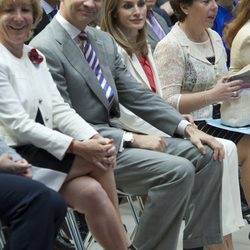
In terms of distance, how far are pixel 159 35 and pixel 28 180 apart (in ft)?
8.07

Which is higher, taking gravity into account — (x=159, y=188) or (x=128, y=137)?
(x=128, y=137)

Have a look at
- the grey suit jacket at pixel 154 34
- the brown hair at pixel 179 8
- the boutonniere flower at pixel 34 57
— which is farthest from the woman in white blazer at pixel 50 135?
the grey suit jacket at pixel 154 34

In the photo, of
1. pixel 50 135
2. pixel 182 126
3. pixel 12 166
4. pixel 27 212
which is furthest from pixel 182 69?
pixel 27 212

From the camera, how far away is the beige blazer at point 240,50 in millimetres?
4176

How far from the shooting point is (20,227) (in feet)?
9.13

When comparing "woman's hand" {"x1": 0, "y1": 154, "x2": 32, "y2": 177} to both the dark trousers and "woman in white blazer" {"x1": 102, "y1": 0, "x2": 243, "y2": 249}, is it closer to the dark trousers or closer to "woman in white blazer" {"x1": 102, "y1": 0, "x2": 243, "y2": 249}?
the dark trousers

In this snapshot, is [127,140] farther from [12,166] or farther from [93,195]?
[12,166]

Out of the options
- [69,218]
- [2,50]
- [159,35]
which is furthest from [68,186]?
[159,35]

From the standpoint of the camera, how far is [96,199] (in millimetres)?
3146

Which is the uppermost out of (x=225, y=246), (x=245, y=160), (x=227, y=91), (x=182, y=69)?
(x=182, y=69)

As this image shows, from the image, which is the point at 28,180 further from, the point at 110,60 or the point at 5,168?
the point at 110,60

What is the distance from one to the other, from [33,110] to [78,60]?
1.33ft

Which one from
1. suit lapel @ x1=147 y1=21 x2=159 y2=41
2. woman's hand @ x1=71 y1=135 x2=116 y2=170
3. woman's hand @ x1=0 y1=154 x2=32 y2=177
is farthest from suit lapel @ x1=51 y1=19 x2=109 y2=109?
suit lapel @ x1=147 y1=21 x2=159 y2=41

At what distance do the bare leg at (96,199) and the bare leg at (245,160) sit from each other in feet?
3.54
